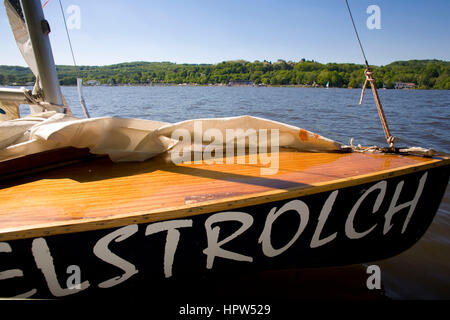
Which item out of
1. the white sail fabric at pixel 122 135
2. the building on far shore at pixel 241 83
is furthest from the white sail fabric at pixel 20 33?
the building on far shore at pixel 241 83

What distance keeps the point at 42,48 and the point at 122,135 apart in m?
2.35

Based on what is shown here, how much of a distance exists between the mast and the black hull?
3097mm

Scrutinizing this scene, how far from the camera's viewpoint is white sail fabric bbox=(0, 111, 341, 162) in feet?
6.42

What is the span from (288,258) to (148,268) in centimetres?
97

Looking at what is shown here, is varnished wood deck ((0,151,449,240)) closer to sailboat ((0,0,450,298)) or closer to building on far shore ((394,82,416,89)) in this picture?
sailboat ((0,0,450,298))

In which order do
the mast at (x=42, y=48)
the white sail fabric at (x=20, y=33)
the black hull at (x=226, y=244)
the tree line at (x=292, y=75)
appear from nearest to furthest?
the black hull at (x=226, y=244) < the mast at (x=42, y=48) < the white sail fabric at (x=20, y=33) < the tree line at (x=292, y=75)

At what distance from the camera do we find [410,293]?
2238 millimetres

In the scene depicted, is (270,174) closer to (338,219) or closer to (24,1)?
(338,219)

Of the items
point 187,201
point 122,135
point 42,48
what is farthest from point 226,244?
point 42,48

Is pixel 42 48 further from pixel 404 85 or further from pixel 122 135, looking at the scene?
pixel 404 85

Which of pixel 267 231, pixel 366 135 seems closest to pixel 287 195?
pixel 267 231

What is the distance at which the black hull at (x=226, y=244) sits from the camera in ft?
4.30

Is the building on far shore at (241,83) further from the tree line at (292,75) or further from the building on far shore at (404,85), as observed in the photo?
the building on far shore at (404,85)

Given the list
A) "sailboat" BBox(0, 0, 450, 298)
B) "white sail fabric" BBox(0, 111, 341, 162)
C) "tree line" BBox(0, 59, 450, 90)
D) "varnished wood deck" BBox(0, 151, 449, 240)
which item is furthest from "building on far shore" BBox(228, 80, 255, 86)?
"varnished wood deck" BBox(0, 151, 449, 240)
